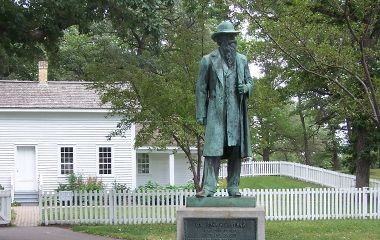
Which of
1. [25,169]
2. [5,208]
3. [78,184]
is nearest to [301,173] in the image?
[78,184]

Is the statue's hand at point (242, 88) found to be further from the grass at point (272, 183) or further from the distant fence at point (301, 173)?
the grass at point (272, 183)

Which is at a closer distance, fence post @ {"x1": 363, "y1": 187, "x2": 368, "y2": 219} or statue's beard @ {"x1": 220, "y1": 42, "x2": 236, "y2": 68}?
statue's beard @ {"x1": 220, "y1": 42, "x2": 236, "y2": 68}

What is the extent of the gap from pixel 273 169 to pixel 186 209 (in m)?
32.4

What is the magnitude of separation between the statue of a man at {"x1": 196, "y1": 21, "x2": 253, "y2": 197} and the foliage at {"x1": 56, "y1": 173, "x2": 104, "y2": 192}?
1896 cm

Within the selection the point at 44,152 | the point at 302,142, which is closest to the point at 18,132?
the point at 44,152

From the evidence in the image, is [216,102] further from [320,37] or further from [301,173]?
[301,173]

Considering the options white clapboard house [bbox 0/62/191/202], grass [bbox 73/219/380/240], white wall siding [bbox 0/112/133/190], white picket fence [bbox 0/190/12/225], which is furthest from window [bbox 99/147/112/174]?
grass [bbox 73/219/380/240]

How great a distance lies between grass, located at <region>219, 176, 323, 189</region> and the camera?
103 ft

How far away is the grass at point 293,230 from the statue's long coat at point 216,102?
7090 mm

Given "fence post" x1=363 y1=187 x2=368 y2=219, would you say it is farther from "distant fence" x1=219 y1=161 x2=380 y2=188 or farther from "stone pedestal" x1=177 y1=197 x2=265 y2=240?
"stone pedestal" x1=177 y1=197 x2=265 y2=240

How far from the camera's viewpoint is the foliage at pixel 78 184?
86.8 feet

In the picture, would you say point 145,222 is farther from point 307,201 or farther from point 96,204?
point 307,201

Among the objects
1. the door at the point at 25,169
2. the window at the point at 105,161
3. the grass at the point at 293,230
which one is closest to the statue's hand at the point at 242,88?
the grass at the point at 293,230

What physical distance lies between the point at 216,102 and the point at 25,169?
68.9 ft
